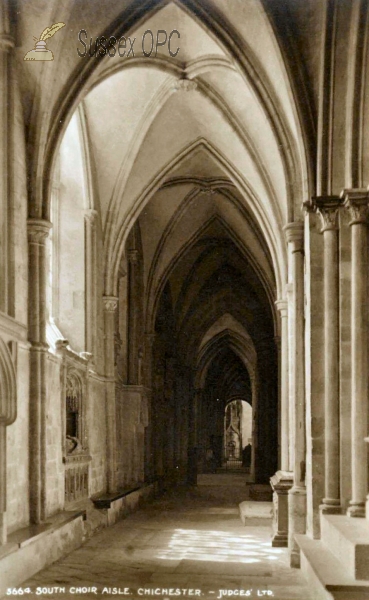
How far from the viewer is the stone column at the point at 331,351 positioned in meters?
8.77

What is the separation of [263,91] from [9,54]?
3.55 meters

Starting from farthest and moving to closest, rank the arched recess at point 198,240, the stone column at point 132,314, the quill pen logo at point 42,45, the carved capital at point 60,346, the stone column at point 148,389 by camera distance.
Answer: the stone column at point 148,389, the arched recess at point 198,240, the stone column at point 132,314, the carved capital at point 60,346, the quill pen logo at point 42,45

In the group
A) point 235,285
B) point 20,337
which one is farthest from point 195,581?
point 235,285

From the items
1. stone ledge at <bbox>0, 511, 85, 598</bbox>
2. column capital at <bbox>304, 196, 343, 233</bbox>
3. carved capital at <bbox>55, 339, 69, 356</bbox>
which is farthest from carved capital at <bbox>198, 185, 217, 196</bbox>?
column capital at <bbox>304, 196, 343, 233</bbox>

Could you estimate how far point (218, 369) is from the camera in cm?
3966

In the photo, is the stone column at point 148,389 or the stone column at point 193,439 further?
the stone column at point 193,439

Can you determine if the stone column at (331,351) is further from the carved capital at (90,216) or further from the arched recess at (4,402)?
the carved capital at (90,216)

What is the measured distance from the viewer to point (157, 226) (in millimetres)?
19562

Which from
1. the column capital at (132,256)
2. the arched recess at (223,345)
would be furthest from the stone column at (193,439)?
the column capital at (132,256)

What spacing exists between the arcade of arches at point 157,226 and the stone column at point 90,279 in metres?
0.03

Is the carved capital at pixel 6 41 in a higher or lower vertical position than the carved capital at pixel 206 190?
lower

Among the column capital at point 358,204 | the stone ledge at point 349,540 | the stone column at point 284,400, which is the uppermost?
the column capital at point 358,204

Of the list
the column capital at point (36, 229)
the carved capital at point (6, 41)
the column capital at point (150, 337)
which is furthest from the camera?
the column capital at point (150, 337)

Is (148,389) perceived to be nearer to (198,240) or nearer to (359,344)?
(198,240)
